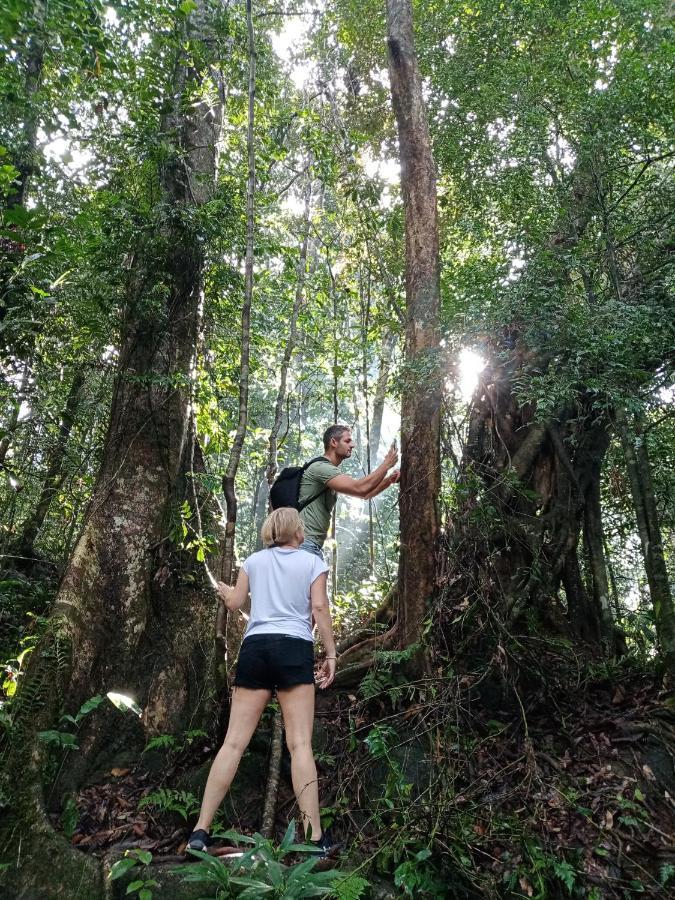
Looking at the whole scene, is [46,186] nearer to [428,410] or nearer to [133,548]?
[133,548]

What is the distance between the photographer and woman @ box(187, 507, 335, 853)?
3.39 meters

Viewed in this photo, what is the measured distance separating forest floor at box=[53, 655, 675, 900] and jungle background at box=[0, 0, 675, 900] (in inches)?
0.9

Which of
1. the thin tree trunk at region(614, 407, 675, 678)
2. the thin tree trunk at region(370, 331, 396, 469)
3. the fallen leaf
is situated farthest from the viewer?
the thin tree trunk at region(370, 331, 396, 469)

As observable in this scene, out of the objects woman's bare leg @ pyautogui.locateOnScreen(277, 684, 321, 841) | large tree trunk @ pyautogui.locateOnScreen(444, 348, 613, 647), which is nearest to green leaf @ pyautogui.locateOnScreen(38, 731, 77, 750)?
woman's bare leg @ pyautogui.locateOnScreen(277, 684, 321, 841)

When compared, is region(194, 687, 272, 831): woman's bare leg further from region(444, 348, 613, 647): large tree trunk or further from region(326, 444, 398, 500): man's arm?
region(444, 348, 613, 647): large tree trunk

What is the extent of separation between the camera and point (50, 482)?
7.23 meters

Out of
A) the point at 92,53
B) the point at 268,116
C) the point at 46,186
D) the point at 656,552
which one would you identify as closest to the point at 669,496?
the point at 656,552

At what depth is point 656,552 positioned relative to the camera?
14.6 feet

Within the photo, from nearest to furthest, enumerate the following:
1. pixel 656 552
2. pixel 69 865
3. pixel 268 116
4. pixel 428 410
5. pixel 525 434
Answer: pixel 69 865, pixel 656 552, pixel 428 410, pixel 525 434, pixel 268 116

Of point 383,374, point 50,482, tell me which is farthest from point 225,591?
point 383,374

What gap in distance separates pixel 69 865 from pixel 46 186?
31.2 ft

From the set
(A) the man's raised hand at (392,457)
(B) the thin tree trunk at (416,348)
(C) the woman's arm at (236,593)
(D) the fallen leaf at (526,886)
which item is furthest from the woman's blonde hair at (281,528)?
(D) the fallen leaf at (526,886)

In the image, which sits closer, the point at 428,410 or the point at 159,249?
the point at 428,410

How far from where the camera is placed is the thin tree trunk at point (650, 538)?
4.28 m
